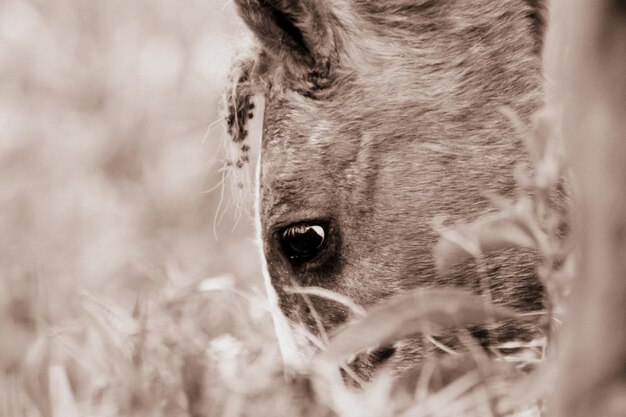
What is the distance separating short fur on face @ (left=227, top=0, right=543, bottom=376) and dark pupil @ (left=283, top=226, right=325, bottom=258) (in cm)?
1

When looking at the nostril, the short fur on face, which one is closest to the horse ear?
the short fur on face

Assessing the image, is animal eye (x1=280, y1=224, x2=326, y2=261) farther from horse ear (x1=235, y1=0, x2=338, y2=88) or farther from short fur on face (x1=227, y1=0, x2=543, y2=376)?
horse ear (x1=235, y1=0, x2=338, y2=88)

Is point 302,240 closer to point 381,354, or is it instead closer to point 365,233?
point 365,233

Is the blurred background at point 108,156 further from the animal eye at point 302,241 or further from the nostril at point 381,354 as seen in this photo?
the nostril at point 381,354

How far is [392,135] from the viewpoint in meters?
1.61

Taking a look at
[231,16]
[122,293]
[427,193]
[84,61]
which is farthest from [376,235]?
[84,61]

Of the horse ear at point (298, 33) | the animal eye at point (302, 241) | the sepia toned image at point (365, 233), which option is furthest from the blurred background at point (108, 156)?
the horse ear at point (298, 33)

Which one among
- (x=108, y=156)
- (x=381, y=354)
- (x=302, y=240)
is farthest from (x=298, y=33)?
(x=108, y=156)

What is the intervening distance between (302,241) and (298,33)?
1.19ft

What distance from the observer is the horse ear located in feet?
5.29

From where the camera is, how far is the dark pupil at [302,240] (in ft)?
5.37

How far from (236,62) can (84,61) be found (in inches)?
84.0

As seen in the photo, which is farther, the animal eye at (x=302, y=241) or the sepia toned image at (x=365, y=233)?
the animal eye at (x=302, y=241)

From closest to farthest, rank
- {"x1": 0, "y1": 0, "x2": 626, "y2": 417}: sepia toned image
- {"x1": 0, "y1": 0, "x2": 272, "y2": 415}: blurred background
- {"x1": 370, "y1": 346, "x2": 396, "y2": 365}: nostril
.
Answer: {"x1": 0, "y1": 0, "x2": 626, "y2": 417}: sepia toned image → {"x1": 370, "y1": 346, "x2": 396, "y2": 365}: nostril → {"x1": 0, "y1": 0, "x2": 272, "y2": 415}: blurred background
